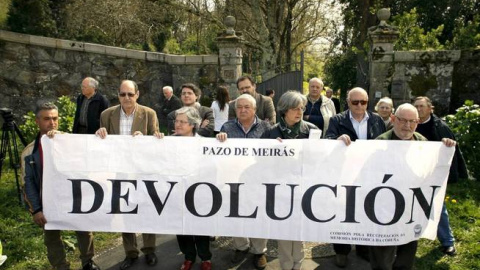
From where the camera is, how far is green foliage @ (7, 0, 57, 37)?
398 inches

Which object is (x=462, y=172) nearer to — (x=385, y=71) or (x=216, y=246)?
(x=216, y=246)

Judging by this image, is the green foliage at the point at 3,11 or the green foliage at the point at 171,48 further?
the green foliage at the point at 171,48

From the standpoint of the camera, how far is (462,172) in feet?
12.2

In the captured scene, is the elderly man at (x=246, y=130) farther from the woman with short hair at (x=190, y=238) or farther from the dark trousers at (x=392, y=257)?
the dark trousers at (x=392, y=257)

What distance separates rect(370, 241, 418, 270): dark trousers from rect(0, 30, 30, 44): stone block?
932 cm

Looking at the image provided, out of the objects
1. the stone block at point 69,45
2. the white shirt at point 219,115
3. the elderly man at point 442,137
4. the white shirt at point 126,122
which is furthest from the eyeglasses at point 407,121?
the stone block at point 69,45

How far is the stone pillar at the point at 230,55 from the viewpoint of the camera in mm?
9273

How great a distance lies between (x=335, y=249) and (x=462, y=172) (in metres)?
1.51

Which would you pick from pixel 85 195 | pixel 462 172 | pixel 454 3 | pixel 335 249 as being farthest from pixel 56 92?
pixel 454 3

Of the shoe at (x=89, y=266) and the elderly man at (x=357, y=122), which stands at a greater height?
the elderly man at (x=357, y=122)

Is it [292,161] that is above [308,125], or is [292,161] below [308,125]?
below

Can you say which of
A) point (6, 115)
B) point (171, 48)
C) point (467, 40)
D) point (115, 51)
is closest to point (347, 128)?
point (6, 115)

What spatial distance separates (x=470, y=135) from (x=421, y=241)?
2347mm

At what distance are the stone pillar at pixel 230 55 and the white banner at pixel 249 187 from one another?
6.14 metres
